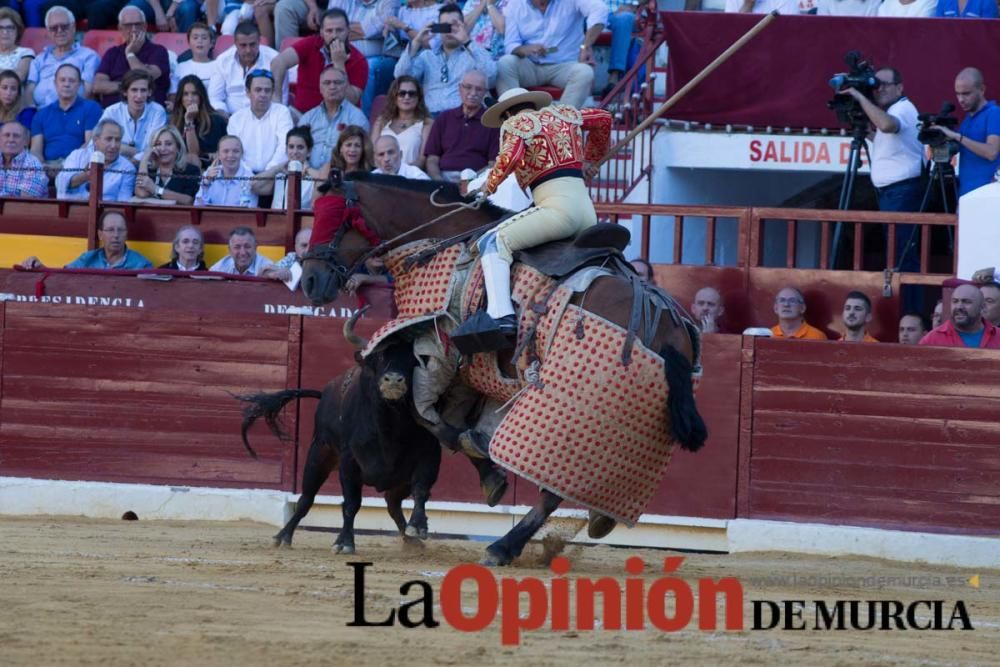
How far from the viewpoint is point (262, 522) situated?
33.5 feet

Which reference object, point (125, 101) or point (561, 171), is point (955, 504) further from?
point (125, 101)

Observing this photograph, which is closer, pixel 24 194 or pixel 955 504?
pixel 955 504

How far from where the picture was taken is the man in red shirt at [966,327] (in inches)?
364

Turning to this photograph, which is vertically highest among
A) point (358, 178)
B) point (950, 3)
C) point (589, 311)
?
point (950, 3)

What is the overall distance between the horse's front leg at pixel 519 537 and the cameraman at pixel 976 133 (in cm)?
409

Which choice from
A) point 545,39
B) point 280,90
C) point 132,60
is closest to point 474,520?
point 545,39

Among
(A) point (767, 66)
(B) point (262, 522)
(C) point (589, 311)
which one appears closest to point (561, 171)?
(C) point (589, 311)

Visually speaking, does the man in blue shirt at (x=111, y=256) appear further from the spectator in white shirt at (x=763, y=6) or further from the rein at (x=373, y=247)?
the spectator in white shirt at (x=763, y=6)

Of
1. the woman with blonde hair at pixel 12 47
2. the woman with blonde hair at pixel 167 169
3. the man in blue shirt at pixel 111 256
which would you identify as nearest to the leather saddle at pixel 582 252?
the man in blue shirt at pixel 111 256

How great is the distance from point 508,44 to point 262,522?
416 centimetres

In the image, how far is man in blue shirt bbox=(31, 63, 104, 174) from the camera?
12367 mm

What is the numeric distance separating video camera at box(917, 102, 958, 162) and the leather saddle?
3.39m

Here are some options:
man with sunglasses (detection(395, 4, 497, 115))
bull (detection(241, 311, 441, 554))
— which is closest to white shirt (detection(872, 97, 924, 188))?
man with sunglasses (detection(395, 4, 497, 115))

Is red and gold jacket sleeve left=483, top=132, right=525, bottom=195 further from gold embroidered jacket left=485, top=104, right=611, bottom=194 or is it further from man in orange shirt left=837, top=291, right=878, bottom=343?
man in orange shirt left=837, top=291, right=878, bottom=343
